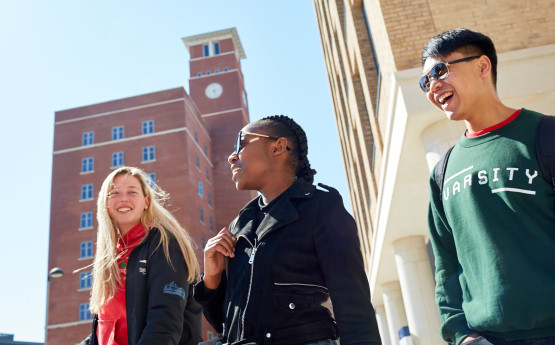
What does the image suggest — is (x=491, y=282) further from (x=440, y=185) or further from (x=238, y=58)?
(x=238, y=58)

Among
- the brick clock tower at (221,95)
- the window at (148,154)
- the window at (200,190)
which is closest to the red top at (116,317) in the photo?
the window at (148,154)

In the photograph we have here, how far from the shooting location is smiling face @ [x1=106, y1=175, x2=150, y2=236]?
3.93 m

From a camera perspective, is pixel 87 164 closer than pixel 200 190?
Yes

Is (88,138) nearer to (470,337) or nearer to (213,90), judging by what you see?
(213,90)

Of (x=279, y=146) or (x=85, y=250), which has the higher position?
(x=85, y=250)

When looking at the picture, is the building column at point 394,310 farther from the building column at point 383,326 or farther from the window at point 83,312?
the window at point 83,312

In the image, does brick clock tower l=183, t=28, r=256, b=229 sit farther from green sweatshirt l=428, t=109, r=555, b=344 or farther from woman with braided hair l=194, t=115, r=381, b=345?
green sweatshirt l=428, t=109, r=555, b=344

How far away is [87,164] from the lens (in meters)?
48.6

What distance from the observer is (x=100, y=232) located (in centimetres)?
388

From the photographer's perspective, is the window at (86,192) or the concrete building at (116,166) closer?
the concrete building at (116,166)

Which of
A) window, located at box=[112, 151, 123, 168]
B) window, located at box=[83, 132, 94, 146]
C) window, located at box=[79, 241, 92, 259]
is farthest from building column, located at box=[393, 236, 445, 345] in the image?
window, located at box=[83, 132, 94, 146]

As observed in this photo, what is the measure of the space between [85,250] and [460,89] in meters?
46.3

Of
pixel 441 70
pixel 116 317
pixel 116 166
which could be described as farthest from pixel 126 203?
pixel 116 166

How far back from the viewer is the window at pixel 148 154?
160 ft
